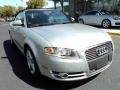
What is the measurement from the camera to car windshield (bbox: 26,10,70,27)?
6.08 m

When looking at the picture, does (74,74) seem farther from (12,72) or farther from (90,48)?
(12,72)

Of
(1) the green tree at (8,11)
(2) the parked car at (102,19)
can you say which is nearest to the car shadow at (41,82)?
(2) the parked car at (102,19)

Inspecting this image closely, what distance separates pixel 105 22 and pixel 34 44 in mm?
11916

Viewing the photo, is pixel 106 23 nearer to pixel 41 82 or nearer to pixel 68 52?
pixel 41 82

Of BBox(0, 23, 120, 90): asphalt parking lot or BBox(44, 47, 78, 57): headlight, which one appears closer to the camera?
BBox(44, 47, 78, 57): headlight

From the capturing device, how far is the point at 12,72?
5.96 m

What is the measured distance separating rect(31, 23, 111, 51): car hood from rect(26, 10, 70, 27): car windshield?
68 centimetres

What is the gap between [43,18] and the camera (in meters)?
6.28

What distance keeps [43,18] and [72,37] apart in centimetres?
184

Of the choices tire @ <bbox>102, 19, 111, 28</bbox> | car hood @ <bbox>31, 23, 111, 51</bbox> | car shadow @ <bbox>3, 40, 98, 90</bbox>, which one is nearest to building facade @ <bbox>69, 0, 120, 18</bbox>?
tire @ <bbox>102, 19, 111, 28</bbox>

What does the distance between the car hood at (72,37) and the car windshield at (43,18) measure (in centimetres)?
68

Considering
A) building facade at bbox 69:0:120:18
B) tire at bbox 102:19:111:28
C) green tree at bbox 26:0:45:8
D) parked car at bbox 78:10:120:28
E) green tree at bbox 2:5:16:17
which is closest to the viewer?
parked car at bbox 78:10:120:28

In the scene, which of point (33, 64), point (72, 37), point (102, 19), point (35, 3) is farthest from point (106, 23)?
point (35, 3)

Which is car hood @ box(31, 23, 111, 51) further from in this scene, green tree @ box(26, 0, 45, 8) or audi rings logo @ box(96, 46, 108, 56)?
green tree @ box(26, 0, 45, 8)
